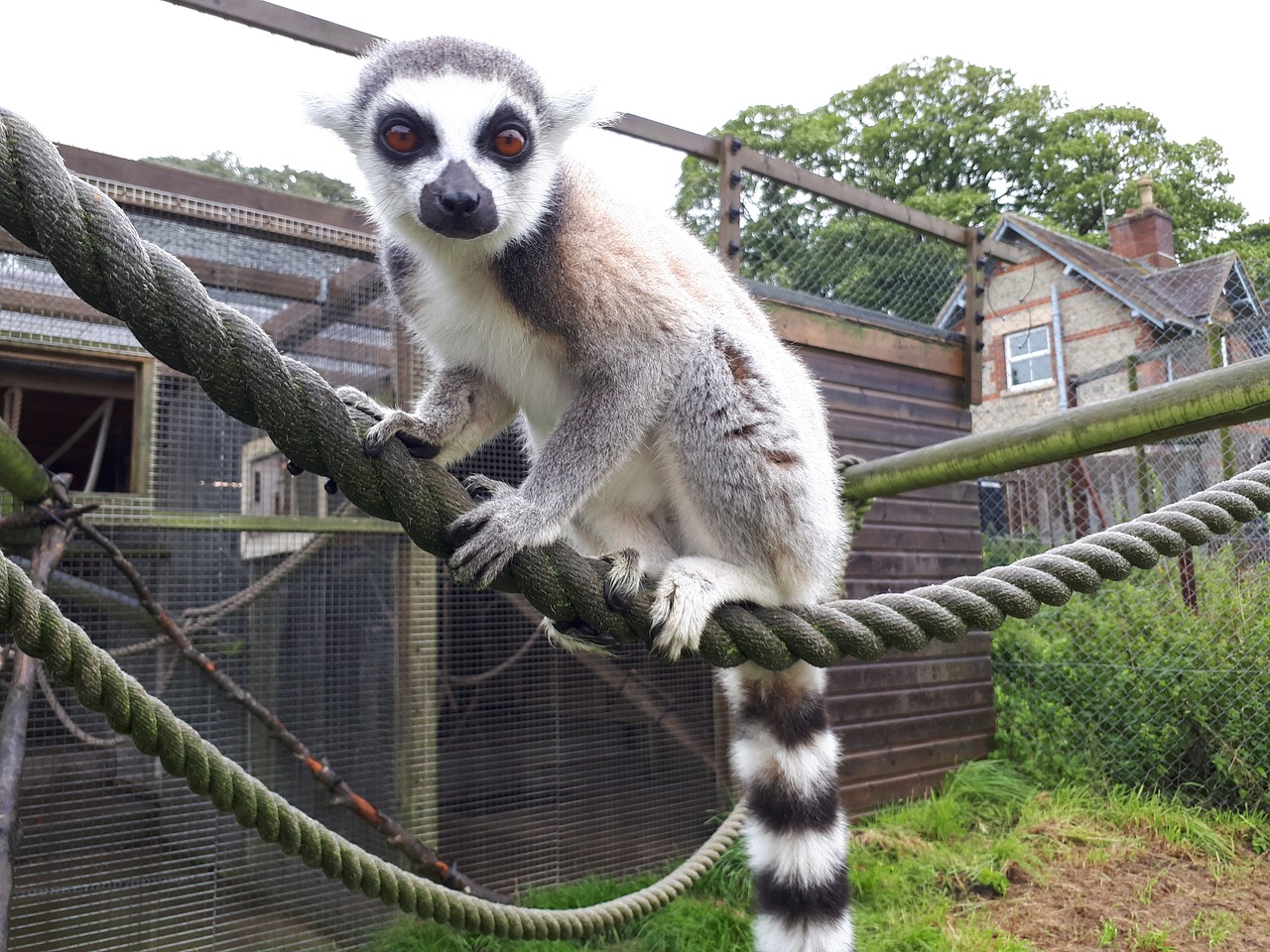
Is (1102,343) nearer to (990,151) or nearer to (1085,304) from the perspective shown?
(1085,304)

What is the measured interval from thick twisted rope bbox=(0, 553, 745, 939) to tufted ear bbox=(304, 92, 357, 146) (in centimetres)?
164

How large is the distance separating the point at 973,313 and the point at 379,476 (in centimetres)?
653

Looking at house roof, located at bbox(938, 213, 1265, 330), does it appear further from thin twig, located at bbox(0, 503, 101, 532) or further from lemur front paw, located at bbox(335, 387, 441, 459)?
thin twig, located at bbox(0, 503, 101, 532)

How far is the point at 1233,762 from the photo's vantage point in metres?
5.82

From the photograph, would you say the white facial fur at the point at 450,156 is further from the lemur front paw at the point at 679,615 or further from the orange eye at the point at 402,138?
the lemur front paw at the point at 679,615

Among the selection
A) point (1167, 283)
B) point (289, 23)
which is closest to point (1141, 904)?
point (289, 23)

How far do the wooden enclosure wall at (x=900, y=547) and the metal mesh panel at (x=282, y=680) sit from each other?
175cm

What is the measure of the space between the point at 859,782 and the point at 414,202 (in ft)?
17.2

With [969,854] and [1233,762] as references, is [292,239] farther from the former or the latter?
[1233,762]

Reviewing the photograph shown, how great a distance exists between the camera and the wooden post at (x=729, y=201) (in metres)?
5.37

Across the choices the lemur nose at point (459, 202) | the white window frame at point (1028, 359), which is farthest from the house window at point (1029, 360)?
the lemur nose at point (459, 202)

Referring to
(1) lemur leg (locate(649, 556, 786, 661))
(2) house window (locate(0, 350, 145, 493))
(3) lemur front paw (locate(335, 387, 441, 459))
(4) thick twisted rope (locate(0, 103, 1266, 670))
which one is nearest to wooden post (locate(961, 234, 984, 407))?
(4) thick twisted rope (locate(0, 103, 1266, 670))

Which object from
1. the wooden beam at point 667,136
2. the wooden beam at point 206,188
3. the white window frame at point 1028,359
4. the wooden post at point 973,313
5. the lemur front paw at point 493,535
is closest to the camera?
the lemur front paw at point 493,535

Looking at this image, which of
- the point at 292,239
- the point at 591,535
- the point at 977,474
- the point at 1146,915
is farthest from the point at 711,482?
the point at 1146,915
